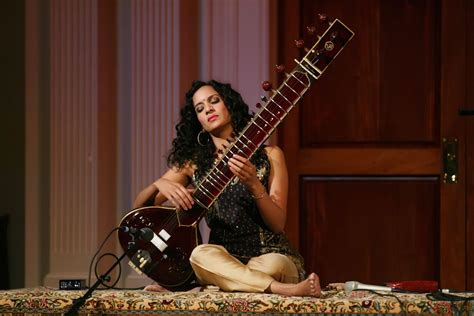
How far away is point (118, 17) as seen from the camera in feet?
14.8

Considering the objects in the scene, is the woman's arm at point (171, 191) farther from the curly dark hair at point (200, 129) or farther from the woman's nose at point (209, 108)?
the woman's nose at point (209, 108)

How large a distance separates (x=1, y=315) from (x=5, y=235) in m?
2.32

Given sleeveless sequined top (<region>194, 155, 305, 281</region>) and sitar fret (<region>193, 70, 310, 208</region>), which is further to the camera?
sleeveless sequined top (<region>194, 155, 305, 281</region>)

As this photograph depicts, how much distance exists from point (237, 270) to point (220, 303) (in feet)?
0.86

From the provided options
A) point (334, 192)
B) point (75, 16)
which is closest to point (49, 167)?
point (75, 16)

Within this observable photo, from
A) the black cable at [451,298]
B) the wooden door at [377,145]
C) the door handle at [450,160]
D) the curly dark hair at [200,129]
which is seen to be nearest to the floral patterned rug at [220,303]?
the black cable at [451,298]

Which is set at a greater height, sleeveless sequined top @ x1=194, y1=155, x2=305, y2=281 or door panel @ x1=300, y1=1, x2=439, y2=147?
door panel @ x1=300, y1=1, x2=439, y2=147

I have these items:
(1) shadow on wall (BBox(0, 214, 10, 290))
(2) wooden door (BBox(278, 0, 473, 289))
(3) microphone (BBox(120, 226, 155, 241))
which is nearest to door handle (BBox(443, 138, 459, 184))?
(2) wooden door (BBox(278, 0, 473, 289))

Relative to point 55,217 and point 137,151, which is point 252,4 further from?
point 55,217

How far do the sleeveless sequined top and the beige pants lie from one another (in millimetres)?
132

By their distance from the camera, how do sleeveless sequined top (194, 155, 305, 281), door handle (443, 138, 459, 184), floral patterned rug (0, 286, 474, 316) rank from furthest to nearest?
door handle (443, 138, 459, 184)
sleeveless sequined top (194, 155, 305, 281)
floral patterned rug (0, 286, 474, 316)

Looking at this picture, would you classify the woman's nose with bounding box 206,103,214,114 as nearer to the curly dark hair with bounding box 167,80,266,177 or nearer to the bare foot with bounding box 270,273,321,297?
the curly dark hair with bounding box 167,80,266,177

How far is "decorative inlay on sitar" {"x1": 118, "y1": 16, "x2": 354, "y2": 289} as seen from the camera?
132 inches

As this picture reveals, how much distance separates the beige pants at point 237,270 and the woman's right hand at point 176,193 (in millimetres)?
179
